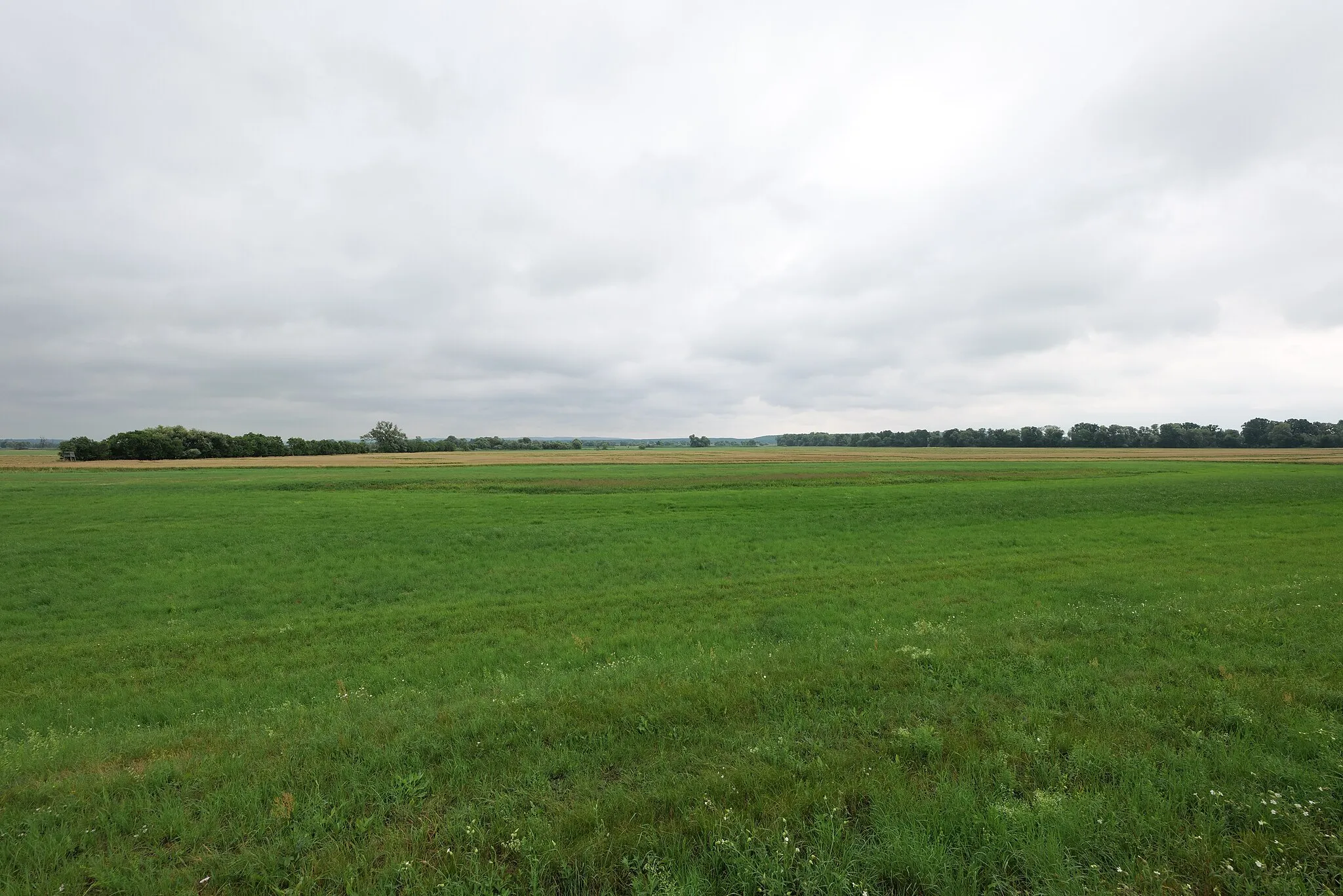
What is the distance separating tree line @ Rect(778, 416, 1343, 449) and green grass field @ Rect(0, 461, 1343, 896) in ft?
594

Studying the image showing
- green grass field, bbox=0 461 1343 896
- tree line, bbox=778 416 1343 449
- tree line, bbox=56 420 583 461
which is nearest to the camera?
green grass field, bbox=0 461 1343 896

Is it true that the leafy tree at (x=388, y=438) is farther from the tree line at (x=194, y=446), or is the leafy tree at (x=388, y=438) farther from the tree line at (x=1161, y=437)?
the tree line at (x=1161, y=437)

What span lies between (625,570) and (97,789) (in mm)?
13640

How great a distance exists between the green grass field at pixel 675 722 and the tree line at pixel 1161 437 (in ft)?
594

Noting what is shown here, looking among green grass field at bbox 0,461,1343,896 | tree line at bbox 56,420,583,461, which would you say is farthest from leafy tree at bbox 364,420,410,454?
green grass field at bbox 0,461,1343,896

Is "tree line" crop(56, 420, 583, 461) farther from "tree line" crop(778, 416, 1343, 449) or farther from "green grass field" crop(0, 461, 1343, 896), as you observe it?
"tree line" crop(778, 416, 1343, 449)

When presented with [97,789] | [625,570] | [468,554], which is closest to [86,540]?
[468,554]

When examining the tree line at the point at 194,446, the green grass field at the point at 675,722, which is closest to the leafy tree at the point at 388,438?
the tree line at the point at 194,446

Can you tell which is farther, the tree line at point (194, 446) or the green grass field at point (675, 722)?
the tree line at point (194, 446)

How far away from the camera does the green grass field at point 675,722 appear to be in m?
3.92

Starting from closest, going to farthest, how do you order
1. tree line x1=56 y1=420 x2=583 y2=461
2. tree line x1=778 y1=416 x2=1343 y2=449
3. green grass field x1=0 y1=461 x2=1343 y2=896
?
green grass field x1=0 y1=461 x2=1343 y2=896 < tree line x1=56 y1=420 x2=583 y2=461 < tree line x1=778 y1=416 x2=1343 y2=449

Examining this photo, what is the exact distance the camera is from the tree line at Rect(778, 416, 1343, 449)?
137750 millimetres

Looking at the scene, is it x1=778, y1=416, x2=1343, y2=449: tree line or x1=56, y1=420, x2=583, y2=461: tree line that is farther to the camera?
x1=778, y1=416, x2=1343, y2=449: tree line

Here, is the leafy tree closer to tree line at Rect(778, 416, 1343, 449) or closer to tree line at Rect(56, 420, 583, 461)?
tree line at Rect(56, 420, 583, 461)
